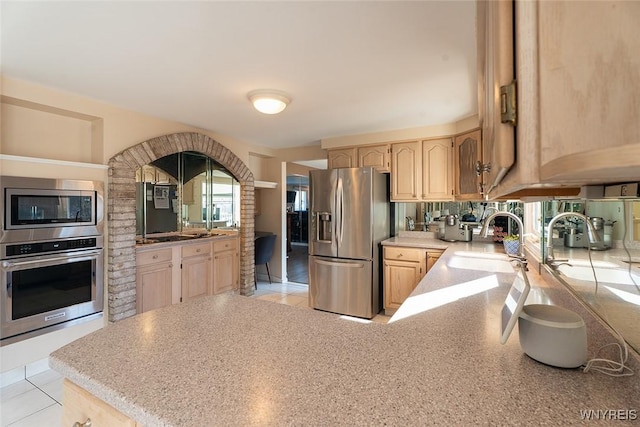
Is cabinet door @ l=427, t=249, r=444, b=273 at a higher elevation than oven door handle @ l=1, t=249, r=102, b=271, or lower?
lower

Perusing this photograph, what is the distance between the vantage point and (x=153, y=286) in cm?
313

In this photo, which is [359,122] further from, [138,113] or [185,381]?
[185,381]

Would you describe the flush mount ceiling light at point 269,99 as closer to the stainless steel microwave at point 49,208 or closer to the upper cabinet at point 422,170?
the stainless steel microwave at point 49,208

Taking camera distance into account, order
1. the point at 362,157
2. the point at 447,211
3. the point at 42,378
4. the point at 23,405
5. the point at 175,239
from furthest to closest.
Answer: the point at 362,157, the point at 447,211, the point at 175,239, the point at 42,378, the point at 23,405

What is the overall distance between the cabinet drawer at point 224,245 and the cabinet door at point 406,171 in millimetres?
2267

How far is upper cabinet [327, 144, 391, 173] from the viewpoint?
384 centimetres

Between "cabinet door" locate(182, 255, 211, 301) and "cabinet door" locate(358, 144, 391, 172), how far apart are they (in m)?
2.37

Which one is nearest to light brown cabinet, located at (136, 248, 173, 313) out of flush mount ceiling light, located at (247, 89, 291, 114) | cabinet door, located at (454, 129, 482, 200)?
flush mount ceiling light, located at (247, 89, 291, 114)

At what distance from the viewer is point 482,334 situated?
1040 millimetres

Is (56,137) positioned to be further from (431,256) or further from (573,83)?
(431,256)

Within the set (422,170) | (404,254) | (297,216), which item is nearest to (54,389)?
(404,254)

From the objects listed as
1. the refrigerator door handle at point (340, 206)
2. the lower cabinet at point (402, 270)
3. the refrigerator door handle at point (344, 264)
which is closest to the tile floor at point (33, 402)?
the refrigerator door handle at point (344, 264)

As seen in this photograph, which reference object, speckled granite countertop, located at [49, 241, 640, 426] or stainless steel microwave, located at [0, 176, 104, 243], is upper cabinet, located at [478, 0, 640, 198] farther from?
stainless steel microwave, located at [0, 176, 104, 243]

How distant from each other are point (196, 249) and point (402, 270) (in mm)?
2466
